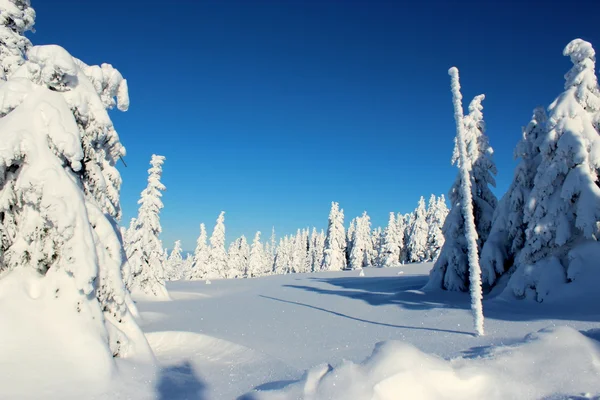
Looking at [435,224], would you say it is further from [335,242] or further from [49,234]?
[49,234]

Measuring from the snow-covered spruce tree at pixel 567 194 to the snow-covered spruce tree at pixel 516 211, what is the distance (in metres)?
1.48

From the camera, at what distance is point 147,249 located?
1030 inches

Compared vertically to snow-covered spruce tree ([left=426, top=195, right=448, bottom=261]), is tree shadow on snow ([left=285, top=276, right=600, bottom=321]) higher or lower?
lower

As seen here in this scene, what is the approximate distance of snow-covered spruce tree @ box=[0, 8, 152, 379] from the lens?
734 cm

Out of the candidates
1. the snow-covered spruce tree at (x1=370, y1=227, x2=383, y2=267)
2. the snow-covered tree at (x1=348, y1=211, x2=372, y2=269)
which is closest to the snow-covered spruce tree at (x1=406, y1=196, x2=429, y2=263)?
the snow-covered tree at (x1=348, y1=211, x2=372, y2=269)

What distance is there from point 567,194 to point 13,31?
21.9m

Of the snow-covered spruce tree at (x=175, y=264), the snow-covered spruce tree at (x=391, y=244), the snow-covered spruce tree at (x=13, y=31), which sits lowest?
the snow-covered spruce tree at (x=175, y=264)

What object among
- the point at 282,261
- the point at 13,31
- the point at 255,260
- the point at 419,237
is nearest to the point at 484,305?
the point at 13,31

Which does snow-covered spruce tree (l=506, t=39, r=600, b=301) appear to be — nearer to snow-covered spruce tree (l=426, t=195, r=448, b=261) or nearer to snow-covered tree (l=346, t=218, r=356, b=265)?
snow-covered spruce tree (l=426, t=195, r=448, b=261)

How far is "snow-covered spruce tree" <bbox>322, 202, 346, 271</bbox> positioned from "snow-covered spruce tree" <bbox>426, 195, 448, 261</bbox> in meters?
15.1

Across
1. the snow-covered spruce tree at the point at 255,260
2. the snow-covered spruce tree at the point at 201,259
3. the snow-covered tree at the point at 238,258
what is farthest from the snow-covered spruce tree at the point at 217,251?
the snow-covered spruce tree at the point at 255,260

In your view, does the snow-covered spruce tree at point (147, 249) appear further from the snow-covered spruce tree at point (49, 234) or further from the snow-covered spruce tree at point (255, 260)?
the snow-covered spruce tree at point (255, 260)

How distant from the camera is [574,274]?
1368 cm

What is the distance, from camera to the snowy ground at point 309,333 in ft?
27.2
